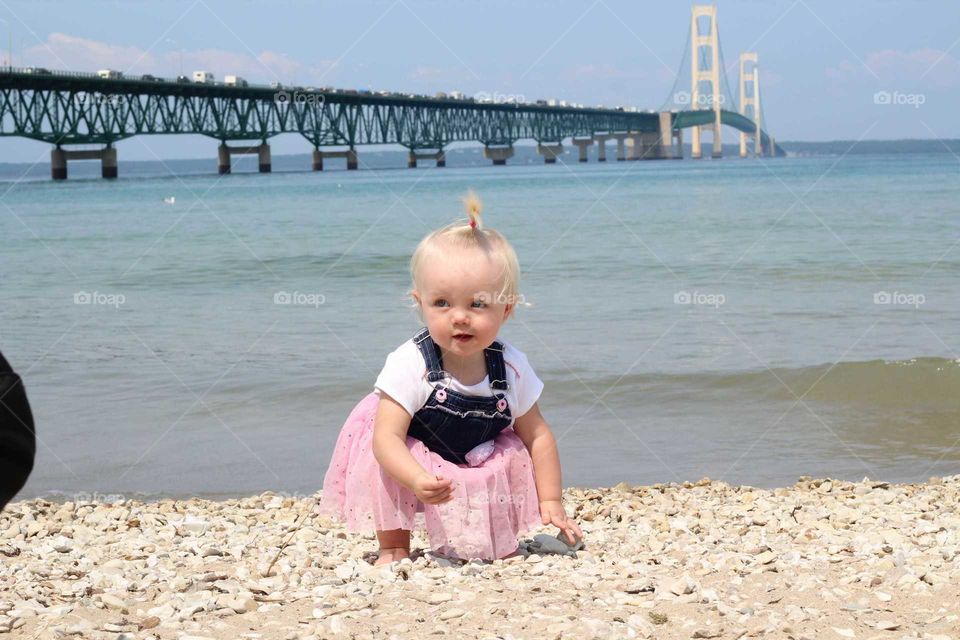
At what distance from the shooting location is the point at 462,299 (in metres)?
3.35

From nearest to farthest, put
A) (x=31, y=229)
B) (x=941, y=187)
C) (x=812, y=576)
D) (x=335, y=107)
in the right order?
(x=812, y=576) < (x=31, y=229) < (x=941, y=187) < (x=335, y=107)

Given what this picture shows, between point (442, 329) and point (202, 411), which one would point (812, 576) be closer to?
point (442, 329)

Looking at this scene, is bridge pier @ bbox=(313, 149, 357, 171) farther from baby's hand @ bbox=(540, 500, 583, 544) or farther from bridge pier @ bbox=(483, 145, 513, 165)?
baby's hand @ bbox=(540, 500, 583, 544)

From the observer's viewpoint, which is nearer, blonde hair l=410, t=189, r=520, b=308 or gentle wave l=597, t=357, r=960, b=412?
blonde hair l=410, t=189, r=520, b=308

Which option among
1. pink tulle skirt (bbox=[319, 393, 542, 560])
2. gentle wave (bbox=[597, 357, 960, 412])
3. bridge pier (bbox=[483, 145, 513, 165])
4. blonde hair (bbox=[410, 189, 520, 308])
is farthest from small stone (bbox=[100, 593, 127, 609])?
bridge pier (bbox=[483, 145, 513, 165])

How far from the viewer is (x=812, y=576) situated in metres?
3.14

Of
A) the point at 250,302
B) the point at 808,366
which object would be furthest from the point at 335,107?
the point at 808,366

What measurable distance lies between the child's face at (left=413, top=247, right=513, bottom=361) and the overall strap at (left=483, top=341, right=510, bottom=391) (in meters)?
0.15

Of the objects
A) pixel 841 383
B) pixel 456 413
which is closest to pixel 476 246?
pixel 456 413

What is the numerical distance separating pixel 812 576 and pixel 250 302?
9544 millimetres

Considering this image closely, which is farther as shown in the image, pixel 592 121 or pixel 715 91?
pixel 592 121

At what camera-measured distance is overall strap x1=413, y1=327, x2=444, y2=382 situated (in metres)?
3.48

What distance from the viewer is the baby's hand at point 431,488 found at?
10.8ft

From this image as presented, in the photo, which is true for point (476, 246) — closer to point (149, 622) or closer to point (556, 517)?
point (556, 517)
